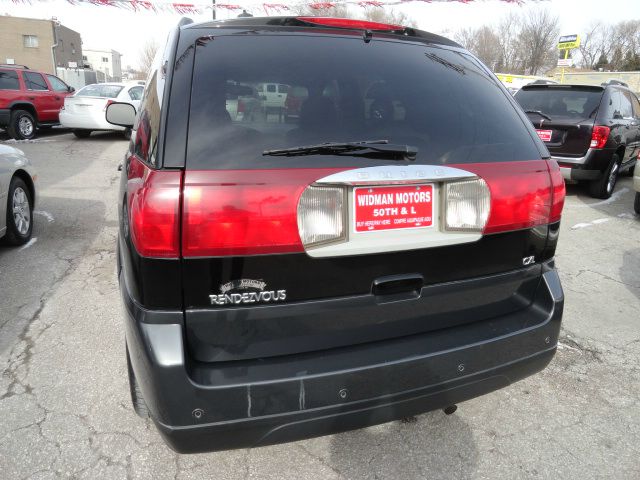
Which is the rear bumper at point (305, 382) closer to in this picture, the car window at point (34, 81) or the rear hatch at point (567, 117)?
the rear hatch at point (567, 117)

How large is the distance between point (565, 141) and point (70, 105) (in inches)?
449

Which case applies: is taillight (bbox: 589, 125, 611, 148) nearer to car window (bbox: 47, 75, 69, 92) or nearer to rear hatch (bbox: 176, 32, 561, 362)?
rear hatch (bbox: 176, 32, 561, 362)

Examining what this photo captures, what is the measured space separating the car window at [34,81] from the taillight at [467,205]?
14434mm

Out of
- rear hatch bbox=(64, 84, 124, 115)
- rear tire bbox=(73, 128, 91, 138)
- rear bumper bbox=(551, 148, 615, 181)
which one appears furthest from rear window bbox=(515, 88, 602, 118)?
rear tire bbox=(73, 128, 91, 138)

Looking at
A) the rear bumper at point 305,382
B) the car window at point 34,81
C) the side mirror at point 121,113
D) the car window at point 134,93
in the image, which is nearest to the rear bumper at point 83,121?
the car window at point 134,93

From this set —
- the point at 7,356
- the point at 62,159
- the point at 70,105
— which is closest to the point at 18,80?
the point at 70,105

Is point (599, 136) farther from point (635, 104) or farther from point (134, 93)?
point (134, 93)

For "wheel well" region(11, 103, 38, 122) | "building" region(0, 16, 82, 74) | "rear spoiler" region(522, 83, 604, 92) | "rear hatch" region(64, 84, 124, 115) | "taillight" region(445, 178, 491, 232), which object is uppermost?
"building" region(0, 16, 82, 74)

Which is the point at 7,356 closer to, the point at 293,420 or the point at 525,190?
the point at 293,420

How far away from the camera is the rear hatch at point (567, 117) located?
6820 millimetres

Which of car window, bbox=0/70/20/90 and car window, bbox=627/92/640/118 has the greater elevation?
car window, bbox=627/92/640/118

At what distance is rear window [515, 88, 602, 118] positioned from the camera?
6.96 meters

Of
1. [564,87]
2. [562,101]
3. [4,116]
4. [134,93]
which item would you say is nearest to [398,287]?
[562,101]

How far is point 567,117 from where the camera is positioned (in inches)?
275
